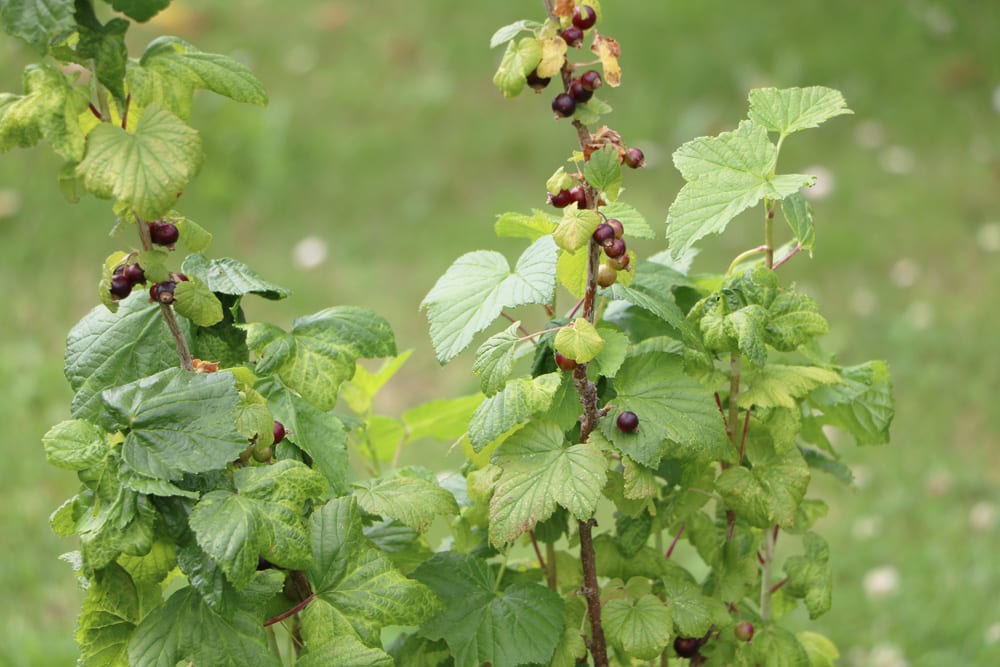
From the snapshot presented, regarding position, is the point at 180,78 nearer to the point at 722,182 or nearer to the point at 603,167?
the point at 603,167

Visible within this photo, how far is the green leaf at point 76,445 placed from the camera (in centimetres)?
105

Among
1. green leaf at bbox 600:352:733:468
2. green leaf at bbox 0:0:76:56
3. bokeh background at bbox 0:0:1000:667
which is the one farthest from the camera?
bokeh background at bbox 0:0:1000:667

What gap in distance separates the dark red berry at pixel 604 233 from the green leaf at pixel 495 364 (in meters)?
0.13

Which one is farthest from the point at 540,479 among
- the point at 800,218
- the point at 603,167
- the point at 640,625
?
the point at 800,218

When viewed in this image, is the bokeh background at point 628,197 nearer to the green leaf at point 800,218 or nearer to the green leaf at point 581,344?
the green leaf at point 800,218

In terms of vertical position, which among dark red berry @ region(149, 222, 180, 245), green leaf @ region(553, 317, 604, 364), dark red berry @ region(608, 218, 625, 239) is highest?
dark red berry @ region(149, 222, 180, 245)

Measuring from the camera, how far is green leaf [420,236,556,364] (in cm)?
118

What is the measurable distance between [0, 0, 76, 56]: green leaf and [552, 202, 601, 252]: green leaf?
48 centimetres

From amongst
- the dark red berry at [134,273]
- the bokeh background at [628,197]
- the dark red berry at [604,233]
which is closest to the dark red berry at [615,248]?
the dark red berry at [604,233]

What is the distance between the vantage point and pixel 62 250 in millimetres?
3932

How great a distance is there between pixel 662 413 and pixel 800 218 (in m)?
0.29

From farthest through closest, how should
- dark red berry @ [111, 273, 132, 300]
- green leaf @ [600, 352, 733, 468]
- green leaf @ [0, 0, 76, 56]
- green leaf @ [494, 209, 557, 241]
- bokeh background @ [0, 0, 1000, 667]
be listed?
1. bokeh background @ [0, 0, 1000, 667]
2. green leaf @ [494, 209, 557, 241]
3. green leaf @ [600, 352, 733, 468]
4. dark red berry @ [111, 273, 132, 300]
5. green leaf @ [0, 0, 76, 56]

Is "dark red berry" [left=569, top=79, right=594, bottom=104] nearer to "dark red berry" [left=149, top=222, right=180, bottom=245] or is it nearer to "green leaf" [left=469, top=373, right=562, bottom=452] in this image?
"green leaf" [left=469, top=373, right=562, bottom=452]

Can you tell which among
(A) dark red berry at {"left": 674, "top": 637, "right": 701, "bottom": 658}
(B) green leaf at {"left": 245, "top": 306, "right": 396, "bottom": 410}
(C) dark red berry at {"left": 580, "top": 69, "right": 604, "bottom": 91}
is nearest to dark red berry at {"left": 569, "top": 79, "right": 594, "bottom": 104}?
(C) dark red berry at {"left": 580, "top": 69, "right": 604, "bottom": 91}
